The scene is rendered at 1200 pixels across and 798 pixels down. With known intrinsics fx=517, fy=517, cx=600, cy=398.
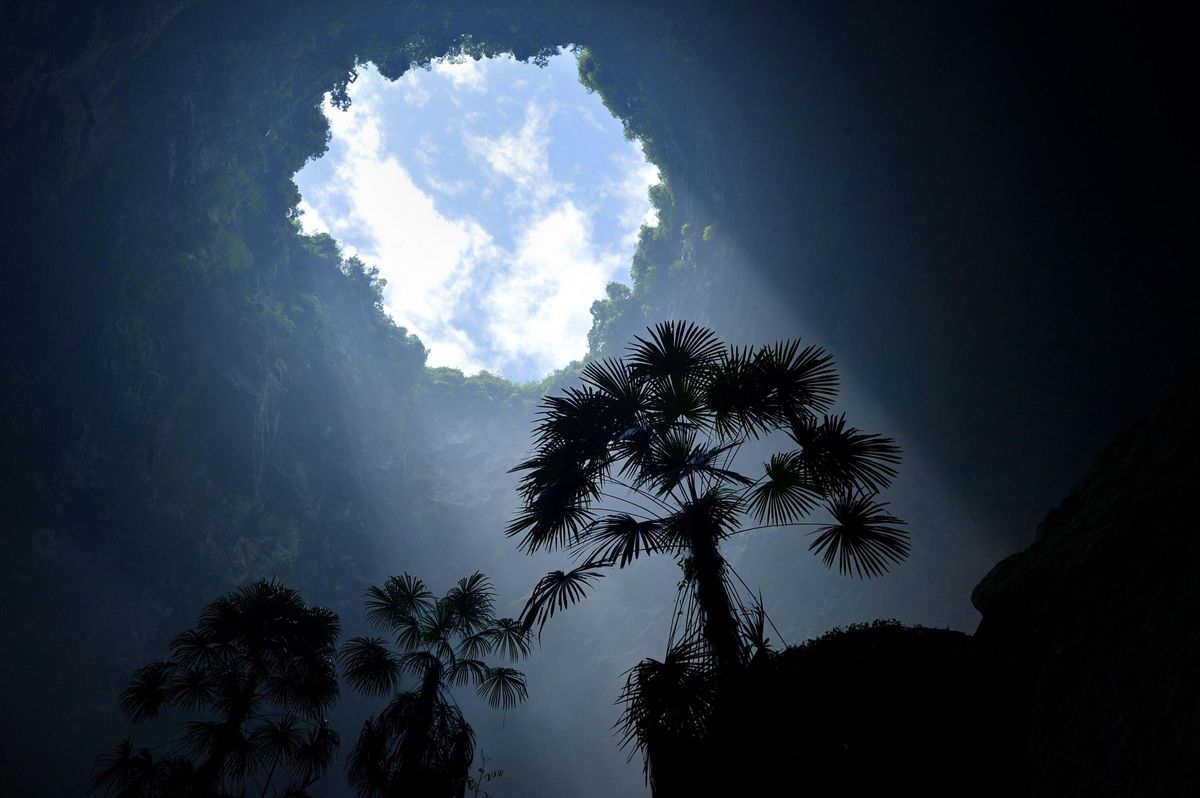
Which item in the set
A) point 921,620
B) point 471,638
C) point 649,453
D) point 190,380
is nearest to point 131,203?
point 190,380

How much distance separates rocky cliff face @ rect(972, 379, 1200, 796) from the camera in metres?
2.25

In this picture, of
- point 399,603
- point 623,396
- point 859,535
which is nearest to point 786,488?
point 859,535

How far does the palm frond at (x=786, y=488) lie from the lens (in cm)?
501

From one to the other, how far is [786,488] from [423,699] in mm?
6040

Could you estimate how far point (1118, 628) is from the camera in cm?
278

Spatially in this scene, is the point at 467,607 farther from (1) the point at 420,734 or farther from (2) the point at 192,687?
(2) the point at 192,687

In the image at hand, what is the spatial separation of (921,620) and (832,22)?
2683cm

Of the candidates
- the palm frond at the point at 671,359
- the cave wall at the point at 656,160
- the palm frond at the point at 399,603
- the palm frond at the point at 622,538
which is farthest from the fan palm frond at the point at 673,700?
the cave wall at the point at 656,160

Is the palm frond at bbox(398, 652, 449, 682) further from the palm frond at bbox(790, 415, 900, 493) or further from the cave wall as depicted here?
the cave wall

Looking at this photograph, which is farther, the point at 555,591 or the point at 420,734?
the point at 420,734

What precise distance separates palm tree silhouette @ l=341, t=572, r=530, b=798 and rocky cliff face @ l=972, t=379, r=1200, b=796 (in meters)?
4.60

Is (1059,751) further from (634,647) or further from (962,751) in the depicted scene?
(634,647)

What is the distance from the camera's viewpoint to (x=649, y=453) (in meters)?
5.25

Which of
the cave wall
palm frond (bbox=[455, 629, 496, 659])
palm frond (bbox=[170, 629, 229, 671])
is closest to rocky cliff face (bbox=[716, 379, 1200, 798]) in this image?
palm frond (bbox=[455, 629, 496, 659])
